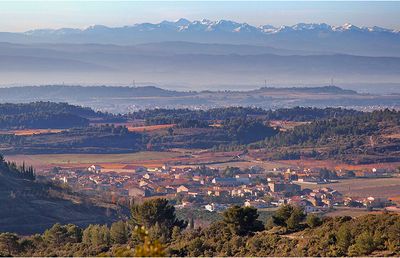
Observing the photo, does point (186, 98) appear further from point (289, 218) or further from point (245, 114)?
point (289, 218)

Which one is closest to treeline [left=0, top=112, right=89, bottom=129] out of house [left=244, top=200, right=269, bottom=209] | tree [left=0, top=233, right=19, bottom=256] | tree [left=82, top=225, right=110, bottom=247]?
house [left=244, top=200, right=269, bottom=209]

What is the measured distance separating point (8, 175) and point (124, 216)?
27.8 feet

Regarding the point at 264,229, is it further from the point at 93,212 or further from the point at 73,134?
the point at 73,134

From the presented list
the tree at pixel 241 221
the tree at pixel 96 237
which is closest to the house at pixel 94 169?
the tree at pixel 96 237

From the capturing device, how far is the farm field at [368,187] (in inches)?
2250

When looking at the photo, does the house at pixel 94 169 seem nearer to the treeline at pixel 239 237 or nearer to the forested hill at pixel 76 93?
the treeline at pixel 239 237

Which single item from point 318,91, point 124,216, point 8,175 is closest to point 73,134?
point 8,175

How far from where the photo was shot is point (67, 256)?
2383 cm

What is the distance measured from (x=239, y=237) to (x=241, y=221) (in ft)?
4.89

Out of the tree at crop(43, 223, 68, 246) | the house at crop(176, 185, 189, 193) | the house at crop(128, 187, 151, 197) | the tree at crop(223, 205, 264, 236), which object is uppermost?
the tree at crop(223, 205, 264, 236)

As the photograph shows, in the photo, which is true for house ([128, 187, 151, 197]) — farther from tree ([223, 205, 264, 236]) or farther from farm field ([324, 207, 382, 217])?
tree ([223, 205, 264, 236])

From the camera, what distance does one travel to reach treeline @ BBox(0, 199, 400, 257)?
2164cm

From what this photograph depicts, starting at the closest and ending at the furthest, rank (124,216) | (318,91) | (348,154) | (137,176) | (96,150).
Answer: (124,216), (137,176), (348,154), (96,150), (318,91)

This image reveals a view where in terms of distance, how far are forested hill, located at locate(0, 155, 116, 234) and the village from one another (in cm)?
342
